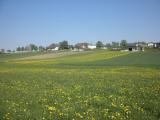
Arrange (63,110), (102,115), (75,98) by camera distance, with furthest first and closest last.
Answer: (75,98) < (63,110) < (102,115)

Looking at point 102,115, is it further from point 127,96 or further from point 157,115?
point 127,96

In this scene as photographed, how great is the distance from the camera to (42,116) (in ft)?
35.3

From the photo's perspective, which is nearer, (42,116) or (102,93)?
(42,116)

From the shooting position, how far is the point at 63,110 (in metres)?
11.6

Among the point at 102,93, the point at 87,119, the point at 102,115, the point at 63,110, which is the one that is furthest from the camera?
the point at 102,93

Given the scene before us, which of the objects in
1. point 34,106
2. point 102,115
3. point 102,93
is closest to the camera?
point 102,115

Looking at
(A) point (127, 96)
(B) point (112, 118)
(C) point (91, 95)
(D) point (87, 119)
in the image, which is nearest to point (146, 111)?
(B) point (112, 118)

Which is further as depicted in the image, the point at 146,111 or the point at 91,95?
the point at 91,95

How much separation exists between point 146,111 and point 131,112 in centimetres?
68

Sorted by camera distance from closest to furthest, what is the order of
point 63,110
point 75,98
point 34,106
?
point 63,110 < point 34,106 < point 75,98

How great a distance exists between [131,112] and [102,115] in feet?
4.04

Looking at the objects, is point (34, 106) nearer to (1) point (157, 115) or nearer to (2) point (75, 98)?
(2) point (75, 98)

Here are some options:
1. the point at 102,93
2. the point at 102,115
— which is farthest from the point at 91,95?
the point at 102,115

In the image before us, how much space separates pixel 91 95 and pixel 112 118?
5.27m
